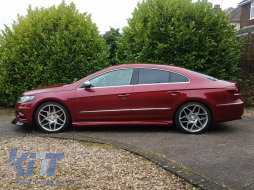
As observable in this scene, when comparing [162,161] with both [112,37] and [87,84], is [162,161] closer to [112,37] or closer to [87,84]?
[87,84]

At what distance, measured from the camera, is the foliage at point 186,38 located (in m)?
8.72

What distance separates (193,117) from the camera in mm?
6016

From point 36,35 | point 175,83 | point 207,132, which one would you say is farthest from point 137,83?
point 36,35

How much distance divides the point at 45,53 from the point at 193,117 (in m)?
5.10

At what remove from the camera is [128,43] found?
9406 millimetres

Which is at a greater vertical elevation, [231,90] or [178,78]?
[178,78]

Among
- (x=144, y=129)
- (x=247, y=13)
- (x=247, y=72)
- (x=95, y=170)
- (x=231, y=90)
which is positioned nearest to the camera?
(x=95, y=170)

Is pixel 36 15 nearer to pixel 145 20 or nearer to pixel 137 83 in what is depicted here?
pixel 145 20

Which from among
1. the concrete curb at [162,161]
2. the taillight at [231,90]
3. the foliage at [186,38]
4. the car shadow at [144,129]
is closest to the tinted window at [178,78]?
the taillight at [231,90]

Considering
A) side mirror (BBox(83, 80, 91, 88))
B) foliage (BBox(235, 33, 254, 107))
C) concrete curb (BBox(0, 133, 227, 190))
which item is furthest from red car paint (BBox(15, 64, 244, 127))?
foliage (BBox(235, 33, 254, 107))

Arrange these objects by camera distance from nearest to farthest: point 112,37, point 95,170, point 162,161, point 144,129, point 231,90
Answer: point 95,170, point 162,161, point 231,90, point 144,129, point 112,37

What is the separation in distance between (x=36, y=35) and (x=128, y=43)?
294cm

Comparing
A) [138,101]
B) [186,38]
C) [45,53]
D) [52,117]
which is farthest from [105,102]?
[186,38]

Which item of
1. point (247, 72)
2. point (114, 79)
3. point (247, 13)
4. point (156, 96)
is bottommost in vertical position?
point (156, 96)
